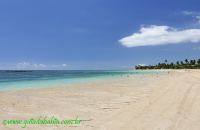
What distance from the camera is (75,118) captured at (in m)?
8.42

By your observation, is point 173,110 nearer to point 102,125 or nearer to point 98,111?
point 98,111

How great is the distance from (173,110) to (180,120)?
166 cm

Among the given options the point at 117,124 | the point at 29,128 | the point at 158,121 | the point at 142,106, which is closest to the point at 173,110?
the point at 142,106

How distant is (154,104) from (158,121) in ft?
10.9

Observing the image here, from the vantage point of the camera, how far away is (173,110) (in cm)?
977

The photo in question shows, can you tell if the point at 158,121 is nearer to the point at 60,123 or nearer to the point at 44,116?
the point at 60,123

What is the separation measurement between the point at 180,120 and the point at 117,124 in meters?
1.88

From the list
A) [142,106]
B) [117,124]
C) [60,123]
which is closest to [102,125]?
[117,124]

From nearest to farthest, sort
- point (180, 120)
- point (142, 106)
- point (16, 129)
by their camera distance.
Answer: point (16, 129) < point (180, 120) < point (142, 106)

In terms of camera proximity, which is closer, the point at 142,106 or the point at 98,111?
the point at 98,111

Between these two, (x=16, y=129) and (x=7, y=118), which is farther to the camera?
(x=7, y=118)

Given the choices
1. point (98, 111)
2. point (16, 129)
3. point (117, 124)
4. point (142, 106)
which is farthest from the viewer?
point (142, 106)

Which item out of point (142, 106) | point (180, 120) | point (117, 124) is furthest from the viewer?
point (142, 106)

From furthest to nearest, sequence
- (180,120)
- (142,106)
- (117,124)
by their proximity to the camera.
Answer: (142,106), (180,120), (117,124)
